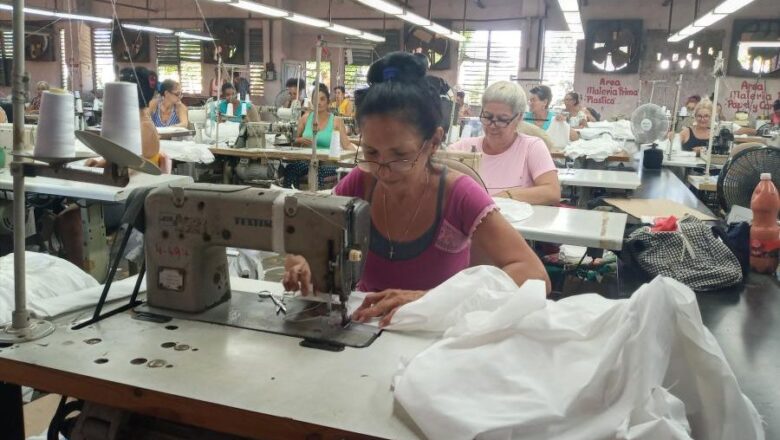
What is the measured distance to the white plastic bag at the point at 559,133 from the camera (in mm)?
5832

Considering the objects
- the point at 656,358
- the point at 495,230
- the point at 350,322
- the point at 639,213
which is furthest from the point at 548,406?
the point at 639,213

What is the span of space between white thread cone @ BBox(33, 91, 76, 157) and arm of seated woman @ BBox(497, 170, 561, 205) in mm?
2067

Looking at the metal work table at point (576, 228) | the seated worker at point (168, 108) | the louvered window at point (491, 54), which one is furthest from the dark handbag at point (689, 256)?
the louvered window at point (491, 54)

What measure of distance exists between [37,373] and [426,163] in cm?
101

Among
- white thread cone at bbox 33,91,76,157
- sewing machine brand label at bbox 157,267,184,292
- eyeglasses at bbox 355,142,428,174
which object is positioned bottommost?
sewing machine brand label at bbox 157,267,184,292

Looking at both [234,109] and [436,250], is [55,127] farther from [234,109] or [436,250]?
[234,109]

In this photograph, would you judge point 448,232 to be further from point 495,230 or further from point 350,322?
point 350,322

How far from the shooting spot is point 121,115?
1677mm

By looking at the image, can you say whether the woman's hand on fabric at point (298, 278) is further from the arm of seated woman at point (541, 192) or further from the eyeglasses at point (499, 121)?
the eyeglasses at point (499, 121)

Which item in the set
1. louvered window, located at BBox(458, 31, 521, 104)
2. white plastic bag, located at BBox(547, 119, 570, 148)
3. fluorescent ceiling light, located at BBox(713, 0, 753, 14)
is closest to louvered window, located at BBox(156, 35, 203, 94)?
louvered window, located at BBox(458, 31, 521, 104)

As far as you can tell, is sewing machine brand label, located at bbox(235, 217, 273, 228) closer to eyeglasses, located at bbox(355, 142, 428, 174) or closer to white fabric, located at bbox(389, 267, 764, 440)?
eyeglasses, located at bbox(355, 142, 428, 174)

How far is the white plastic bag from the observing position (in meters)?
5.83

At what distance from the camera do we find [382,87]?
5.00 feet

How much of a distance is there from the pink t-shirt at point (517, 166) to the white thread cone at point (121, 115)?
1913mm
